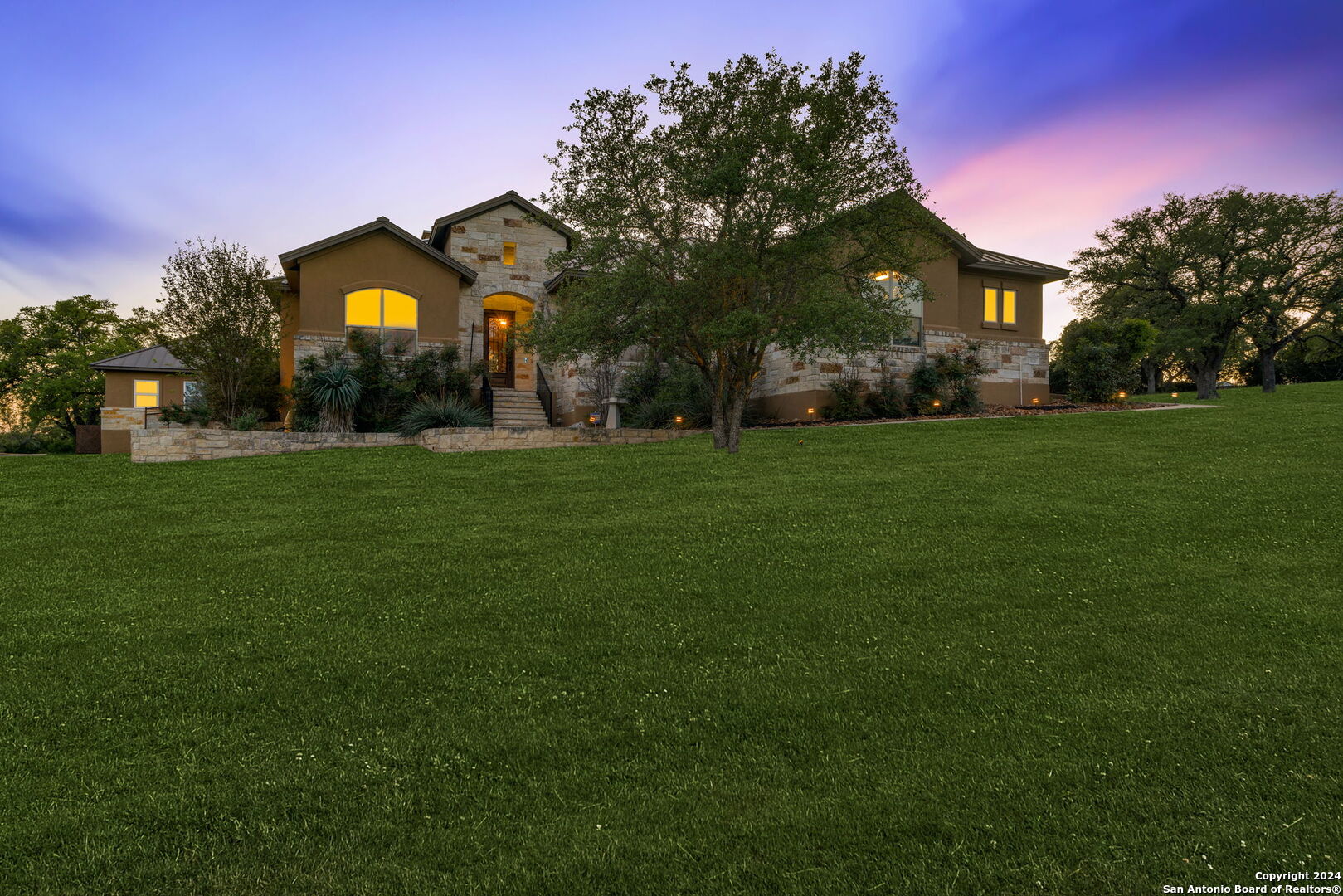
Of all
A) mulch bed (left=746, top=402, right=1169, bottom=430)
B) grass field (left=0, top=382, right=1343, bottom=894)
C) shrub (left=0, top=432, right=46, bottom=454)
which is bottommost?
grass field (left=0, top=382, right=1343, bottom=894)

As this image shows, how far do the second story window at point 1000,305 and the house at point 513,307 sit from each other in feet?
0.14

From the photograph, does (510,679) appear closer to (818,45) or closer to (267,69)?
(818,45)

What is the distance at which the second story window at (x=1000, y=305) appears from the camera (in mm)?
24125

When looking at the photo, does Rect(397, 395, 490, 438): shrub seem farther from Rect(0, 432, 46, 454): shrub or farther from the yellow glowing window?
Rect(0, 432, 46, 454): shrub

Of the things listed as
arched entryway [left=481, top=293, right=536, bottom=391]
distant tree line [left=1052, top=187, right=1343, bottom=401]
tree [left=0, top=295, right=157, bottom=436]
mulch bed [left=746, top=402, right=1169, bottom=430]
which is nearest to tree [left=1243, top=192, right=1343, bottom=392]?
distant tree line [left=1052, top=187, right=1343, bottom=401]

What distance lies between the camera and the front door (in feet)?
79.6

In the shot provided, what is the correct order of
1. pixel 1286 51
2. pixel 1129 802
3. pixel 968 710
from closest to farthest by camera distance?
1. pixel 1129 802
2. pixel 968 710
3. pixel 1286 51

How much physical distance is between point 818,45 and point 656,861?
15738 mm

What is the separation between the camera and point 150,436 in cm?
1505

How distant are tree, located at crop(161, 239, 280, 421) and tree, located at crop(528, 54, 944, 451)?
34.5ft

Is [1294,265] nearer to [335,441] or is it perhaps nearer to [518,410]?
[518,410]

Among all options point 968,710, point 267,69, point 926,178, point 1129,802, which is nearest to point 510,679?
point 968,710

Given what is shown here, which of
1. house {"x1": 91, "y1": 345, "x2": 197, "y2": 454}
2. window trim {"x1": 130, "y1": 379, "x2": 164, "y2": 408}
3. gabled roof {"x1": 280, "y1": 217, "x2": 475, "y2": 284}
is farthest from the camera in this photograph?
window trim {"x1": 130, "y1": 379, "x2": 164, "y2": 408}

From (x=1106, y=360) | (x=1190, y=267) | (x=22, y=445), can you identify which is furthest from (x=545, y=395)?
(x=1190, y=267)
